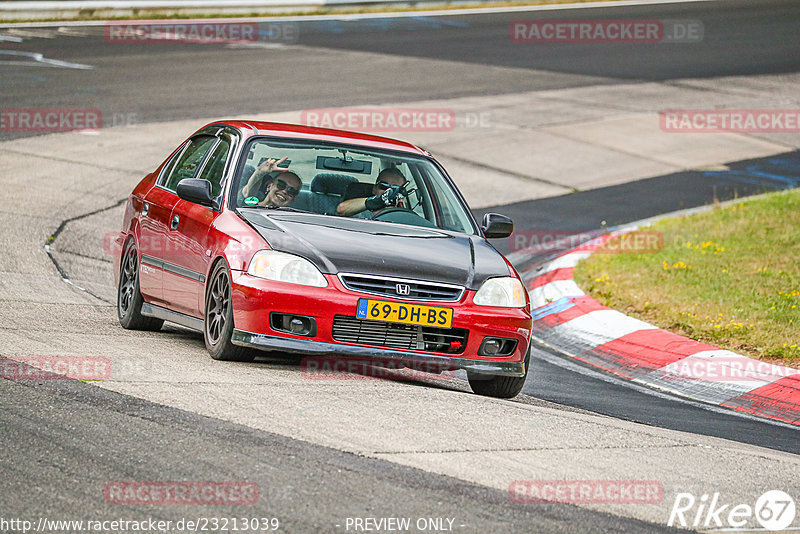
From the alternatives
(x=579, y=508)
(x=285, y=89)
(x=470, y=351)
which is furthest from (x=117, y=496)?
(x=285, y=89)

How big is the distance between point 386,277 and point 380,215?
45.8 inches

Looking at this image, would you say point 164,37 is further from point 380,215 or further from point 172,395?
point 172,395

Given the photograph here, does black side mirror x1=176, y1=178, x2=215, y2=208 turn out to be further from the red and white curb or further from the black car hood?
the red and white curb

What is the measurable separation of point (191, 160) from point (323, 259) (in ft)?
7.42

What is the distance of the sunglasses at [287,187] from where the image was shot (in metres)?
7.82

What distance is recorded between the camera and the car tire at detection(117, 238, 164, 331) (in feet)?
27.9

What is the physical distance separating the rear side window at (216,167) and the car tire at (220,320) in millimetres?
796

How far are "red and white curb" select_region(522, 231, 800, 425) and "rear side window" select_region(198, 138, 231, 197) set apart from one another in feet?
10.7

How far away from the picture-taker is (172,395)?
19.5 feet

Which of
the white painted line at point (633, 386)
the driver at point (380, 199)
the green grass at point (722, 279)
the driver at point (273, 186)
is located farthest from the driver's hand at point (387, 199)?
the green grass at point (722, 279)

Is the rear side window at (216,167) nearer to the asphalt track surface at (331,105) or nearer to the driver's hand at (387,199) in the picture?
the driver's hand at (387,199)

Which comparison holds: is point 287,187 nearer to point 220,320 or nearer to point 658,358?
point 220,320

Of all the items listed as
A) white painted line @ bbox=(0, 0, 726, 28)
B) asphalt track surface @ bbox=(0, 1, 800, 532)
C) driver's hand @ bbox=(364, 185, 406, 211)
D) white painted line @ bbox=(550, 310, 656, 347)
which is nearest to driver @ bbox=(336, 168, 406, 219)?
driver's hand @ bbox=(364, 185, 406, 211)

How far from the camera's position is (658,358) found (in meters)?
9.04
